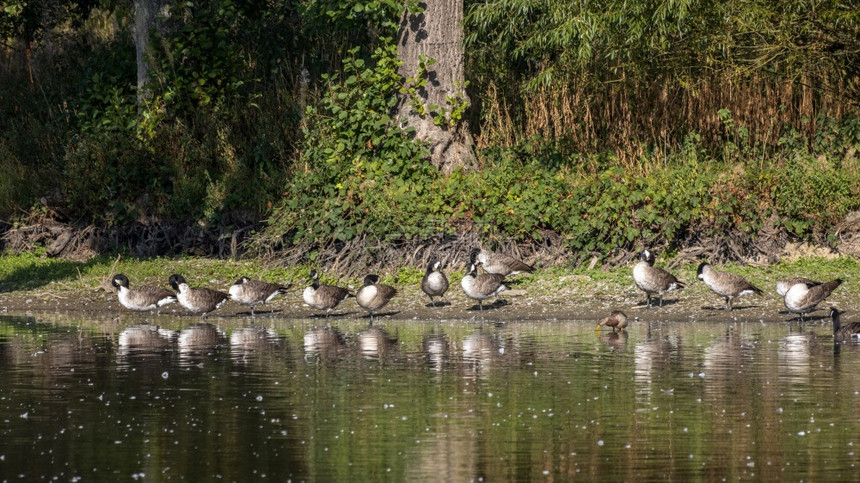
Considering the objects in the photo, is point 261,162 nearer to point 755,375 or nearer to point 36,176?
point 36,176

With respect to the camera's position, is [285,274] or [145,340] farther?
[285,274]

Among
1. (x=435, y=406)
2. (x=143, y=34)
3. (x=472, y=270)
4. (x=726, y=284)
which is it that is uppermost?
(x=143, y=34)

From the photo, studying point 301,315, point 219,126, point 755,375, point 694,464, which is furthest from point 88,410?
point 219,126

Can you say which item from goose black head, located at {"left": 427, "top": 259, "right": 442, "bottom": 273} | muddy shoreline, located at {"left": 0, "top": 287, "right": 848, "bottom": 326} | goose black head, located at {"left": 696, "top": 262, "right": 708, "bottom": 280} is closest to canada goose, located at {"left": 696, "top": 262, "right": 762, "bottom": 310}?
goose black head, located at {"left": 696, "top": 262, "right": 708, "bottom": 280}

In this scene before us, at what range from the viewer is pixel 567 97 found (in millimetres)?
25891

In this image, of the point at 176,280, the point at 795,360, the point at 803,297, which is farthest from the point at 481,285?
the point at 795,360

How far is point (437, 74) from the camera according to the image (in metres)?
24.3

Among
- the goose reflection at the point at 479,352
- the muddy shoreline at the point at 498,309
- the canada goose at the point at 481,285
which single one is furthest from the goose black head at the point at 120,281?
the goose reflection at the point at 479,352

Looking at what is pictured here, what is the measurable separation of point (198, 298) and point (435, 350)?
619cm

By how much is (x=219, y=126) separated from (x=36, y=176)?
13.3 ft

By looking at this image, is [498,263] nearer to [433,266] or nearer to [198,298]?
[433,266]

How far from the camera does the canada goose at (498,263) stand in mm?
21250

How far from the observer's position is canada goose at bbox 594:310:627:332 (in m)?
18.2

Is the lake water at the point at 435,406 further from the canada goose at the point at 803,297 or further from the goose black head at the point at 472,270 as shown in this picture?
the goose black head at the point at 472,270
